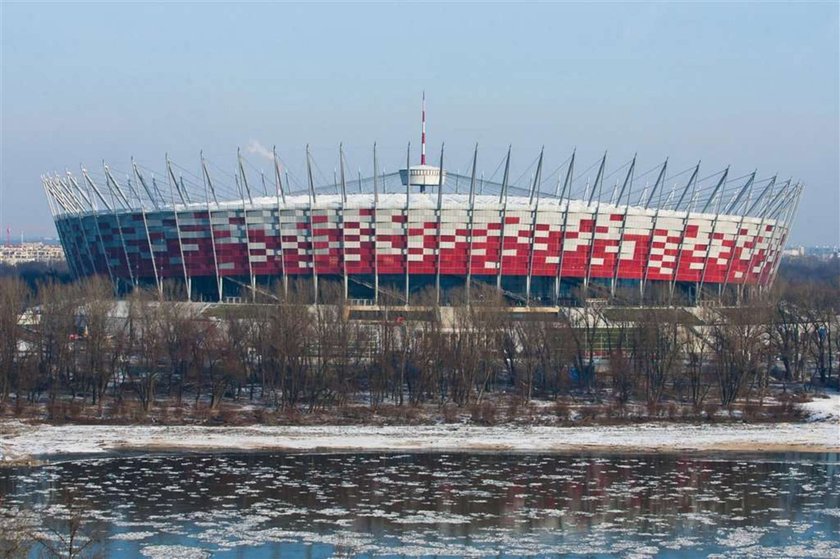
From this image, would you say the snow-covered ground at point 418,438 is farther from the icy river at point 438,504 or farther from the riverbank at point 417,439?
the icy river at point 438,504

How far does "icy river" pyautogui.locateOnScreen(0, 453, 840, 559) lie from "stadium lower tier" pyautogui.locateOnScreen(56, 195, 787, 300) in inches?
1117

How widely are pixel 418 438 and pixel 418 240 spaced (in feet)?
84.8

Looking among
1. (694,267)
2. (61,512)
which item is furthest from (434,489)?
(694,267)

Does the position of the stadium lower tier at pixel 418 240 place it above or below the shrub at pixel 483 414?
above

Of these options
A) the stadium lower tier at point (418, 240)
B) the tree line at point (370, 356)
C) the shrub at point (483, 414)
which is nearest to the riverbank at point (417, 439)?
the shrub at point (483, 414)

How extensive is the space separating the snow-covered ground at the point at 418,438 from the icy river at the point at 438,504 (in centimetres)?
136

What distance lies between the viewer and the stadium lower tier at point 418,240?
207ft

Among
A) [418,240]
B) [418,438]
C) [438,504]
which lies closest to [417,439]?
[418,438]

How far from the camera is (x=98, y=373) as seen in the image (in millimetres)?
45031

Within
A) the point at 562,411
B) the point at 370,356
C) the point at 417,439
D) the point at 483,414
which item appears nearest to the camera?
the point at 417,439

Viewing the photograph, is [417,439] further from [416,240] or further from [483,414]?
[416,240]

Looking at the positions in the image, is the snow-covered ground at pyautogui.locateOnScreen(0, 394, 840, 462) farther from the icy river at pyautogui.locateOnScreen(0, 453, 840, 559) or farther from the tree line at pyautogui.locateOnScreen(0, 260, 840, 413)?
the tree line at pyautogui.locateOnScreen(0, 260, 840, 413)

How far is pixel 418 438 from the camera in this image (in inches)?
1511

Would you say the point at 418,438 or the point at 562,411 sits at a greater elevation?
the point at 562,411
